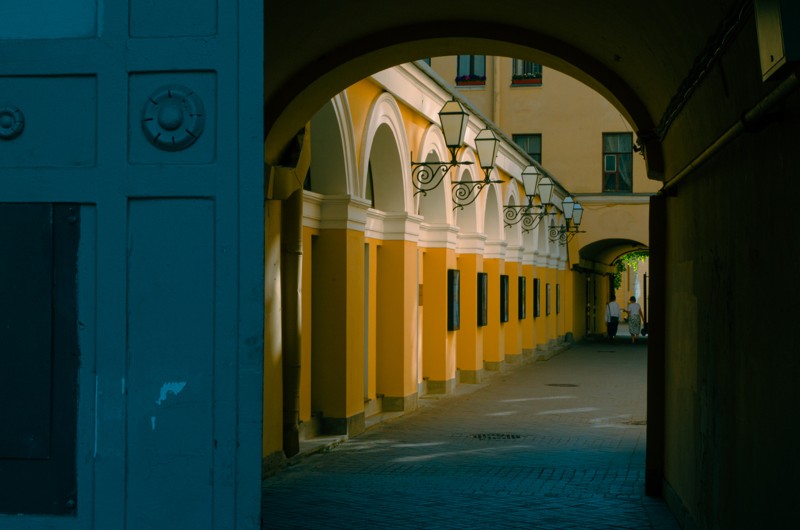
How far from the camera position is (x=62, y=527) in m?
3.89

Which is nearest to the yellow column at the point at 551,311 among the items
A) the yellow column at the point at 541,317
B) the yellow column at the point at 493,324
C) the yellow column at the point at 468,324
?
the yellow column at the point at 541,317

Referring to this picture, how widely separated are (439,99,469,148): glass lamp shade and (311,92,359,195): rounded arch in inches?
68.5

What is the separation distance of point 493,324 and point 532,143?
14.3m

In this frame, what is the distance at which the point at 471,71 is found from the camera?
37.5 metres

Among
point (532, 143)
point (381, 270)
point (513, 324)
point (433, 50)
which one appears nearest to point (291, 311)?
point (433, 50)

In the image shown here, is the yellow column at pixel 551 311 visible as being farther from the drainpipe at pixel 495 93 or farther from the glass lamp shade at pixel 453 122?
the glass lamp shade at pixel 453 122

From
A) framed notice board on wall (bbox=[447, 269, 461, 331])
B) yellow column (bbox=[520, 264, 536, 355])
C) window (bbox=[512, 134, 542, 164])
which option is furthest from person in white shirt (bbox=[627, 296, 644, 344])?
framed notice board on wall (bbox=[447, 269, 461, 331])

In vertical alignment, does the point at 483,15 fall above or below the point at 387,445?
above

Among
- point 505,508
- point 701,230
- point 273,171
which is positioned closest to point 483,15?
point 273,171

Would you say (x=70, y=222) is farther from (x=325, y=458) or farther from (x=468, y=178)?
(x=468, y=178)

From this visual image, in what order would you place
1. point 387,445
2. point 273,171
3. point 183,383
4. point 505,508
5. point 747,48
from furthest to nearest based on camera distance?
point 387,445 < point 273,171 < point 505,508 < point 747,48 < point 183,383

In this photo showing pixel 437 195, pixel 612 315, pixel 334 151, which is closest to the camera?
pixel 334 151

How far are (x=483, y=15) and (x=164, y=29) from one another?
18.7 feet

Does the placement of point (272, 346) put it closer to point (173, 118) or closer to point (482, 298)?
point (173, 118)
